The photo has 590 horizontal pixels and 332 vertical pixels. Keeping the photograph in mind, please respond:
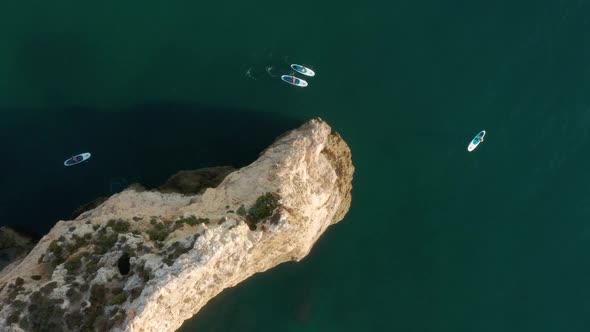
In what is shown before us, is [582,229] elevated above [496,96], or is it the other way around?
[496,96]

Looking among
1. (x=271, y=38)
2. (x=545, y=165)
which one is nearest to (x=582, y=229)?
(x=545, y=165)

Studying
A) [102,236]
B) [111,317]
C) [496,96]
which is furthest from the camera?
[496,96]

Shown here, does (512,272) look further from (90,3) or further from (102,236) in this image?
(90,3)

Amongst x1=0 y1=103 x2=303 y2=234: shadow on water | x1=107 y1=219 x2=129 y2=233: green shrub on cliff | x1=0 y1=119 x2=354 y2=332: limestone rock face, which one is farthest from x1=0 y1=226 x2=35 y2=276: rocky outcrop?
x1=107 y1=219 x2=129 y2=233: green shrub on cliff

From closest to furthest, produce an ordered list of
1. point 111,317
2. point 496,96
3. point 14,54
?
point 111,317, point 14,54, point 496,96

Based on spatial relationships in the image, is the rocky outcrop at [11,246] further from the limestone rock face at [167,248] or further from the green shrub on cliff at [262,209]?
the green shrub on cliff at [262,209]

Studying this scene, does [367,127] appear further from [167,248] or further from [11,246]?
[11,246]

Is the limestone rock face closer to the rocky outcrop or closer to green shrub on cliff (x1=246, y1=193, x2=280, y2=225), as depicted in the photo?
green shrub on cliff (x1=246, y1=193, x2=280, y2=225)
